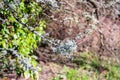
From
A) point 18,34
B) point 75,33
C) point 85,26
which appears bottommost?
point 75,33

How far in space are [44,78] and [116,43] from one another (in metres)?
2.61

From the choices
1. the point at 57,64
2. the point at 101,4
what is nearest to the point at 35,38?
the point at 57,64

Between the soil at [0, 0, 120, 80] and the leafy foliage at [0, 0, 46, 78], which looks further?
the soil at [0, 0, 120, 80]

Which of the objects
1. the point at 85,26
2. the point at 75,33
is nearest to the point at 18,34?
the point at 75,33

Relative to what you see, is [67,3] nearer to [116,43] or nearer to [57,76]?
[57,76]

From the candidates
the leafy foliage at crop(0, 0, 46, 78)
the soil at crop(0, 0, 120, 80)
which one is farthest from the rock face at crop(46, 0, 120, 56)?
the leafy foliage at crop(0, 0, 46, 78)

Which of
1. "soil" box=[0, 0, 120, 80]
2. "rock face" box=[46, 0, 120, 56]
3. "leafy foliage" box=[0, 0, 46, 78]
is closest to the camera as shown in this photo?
"leafy foliage" box=[0, 0, 46, 78]

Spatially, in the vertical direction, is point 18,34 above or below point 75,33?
above

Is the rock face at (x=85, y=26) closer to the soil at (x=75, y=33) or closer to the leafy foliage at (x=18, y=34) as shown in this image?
the soil at (x=75, y=33)

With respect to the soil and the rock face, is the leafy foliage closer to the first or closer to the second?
the soil

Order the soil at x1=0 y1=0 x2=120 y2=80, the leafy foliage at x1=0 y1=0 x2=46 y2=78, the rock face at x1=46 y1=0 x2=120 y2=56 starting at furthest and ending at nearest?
the rock face at x1=46 y1=0 x2=120 y2=56, the soil at x1=0 y1=0 x2=120 y2=80, the leafy foliage at x1=0 y1=0 x2=46 y2=78

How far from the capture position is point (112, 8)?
24.4 feet

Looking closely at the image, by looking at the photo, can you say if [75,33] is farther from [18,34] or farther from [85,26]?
[18,34]

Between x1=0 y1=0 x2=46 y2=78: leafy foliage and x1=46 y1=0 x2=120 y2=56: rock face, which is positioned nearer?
x1=0 y1=0 x2=46 y2=78: leafy foliage
